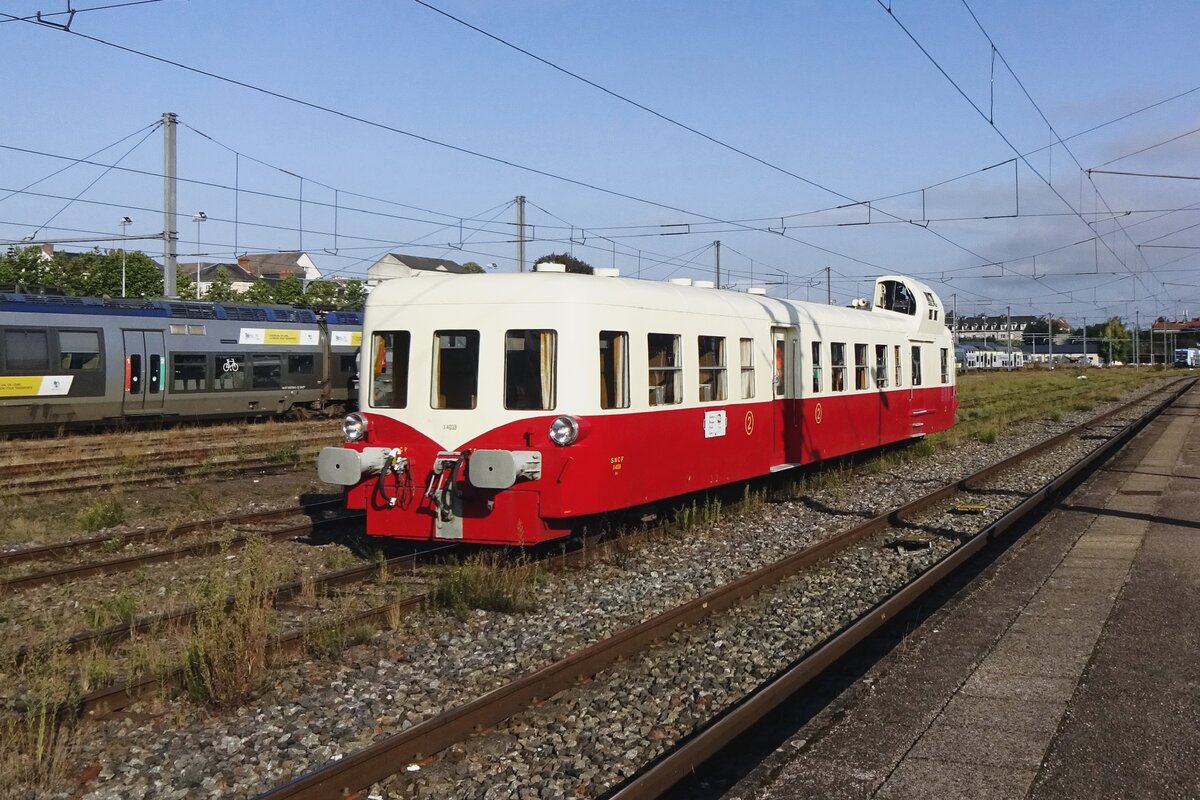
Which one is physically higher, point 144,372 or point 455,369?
point 144,372

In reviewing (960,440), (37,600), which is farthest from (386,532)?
(960,440)

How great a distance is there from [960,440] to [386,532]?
17961mm

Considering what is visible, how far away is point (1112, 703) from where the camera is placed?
6.17 metres

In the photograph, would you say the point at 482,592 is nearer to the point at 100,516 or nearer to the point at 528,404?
the point at 528,404

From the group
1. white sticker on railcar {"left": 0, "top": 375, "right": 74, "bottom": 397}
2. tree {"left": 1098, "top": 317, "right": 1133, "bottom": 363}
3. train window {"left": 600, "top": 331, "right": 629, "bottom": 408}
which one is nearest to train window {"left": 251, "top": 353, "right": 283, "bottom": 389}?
white sticker on railcar {"left": 0, "top": 375, "right": 74, "bottom": 397}

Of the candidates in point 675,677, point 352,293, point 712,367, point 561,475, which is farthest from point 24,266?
point 675,677

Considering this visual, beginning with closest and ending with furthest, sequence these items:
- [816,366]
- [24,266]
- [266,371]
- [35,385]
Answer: [816,366] → [35,385] → [266,371] → [24,266]

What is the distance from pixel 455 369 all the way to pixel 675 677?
174 inches

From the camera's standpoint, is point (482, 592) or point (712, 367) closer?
point (482, 592)

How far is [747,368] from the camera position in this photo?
13258mm

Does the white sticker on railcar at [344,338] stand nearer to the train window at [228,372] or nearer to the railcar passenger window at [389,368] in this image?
the train window at [228,372]

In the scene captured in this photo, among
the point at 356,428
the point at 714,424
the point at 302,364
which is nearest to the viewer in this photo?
the point at 356,428

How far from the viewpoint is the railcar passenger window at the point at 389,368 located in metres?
10.6

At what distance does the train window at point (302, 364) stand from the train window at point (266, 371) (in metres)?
0.42
